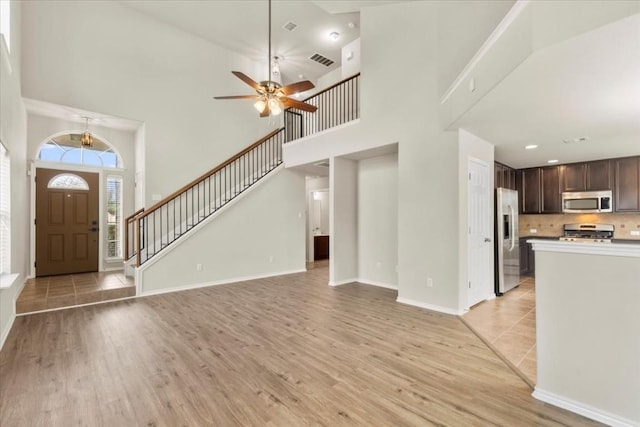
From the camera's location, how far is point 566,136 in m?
4.13

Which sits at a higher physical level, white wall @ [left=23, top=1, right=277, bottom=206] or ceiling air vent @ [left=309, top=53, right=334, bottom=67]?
ceiling air vent @ [left=309, top=53, right=334, bottom=67]

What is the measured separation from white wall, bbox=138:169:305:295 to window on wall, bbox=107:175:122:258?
110 inches

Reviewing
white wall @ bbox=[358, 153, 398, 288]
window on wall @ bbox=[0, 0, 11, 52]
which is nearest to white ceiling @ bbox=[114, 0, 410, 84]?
window on wall @ bbox=[0, 0, 11, 52]

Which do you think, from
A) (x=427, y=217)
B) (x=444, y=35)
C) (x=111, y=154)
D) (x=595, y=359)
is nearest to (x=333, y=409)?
(x=595, y=359)

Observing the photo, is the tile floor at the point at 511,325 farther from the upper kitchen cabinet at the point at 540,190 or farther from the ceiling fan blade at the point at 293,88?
the ceiling fan blade at the point at 293,88

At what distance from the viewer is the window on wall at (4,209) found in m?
3.18

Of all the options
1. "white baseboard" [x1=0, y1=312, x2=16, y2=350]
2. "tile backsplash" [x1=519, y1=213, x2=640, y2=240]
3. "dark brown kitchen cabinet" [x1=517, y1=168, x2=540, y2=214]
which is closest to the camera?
"white baseboard" [x1=0, y1=312, x2=16, y2=350]

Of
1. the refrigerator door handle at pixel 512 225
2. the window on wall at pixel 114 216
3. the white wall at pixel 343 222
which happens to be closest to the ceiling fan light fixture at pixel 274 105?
the white wall at pixel 343 222

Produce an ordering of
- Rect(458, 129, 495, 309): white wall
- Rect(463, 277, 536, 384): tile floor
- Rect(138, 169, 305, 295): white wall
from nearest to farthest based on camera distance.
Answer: Rect(463, 277, 536, 384): tile floor, Rect(458, 129, 495, 309): white wall, Rect(138, 169, 305, 295): white wall

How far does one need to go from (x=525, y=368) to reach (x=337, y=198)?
153 inches

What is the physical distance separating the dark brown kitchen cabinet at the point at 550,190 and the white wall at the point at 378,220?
12.0 feet

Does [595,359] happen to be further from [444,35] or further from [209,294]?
[209,294]

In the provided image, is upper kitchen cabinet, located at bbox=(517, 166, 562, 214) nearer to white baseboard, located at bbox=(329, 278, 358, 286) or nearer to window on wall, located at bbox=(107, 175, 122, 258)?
white baseboard, located at bbox=(329, 278, 358, 286)

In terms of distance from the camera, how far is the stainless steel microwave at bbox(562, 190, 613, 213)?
566cm
